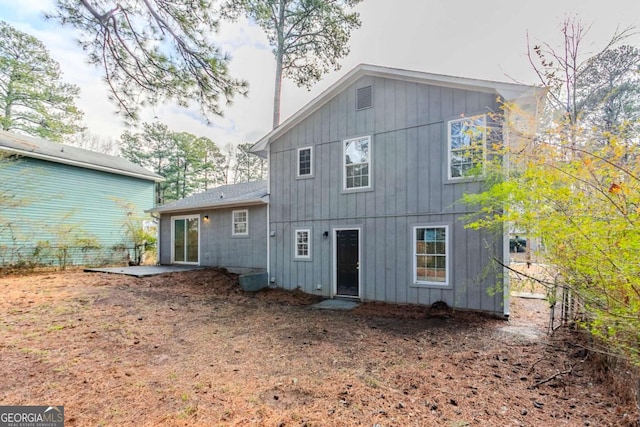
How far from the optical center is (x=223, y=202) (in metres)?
10.1

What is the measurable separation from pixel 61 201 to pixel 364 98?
42.6 ft

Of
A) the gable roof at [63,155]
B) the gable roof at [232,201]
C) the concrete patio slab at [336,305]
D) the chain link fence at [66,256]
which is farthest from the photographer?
the gable roof at [63,155]

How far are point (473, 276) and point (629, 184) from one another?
4.23m

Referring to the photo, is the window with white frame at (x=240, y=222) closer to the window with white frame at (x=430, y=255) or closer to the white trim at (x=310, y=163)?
the white trim at (x=310, y=163)

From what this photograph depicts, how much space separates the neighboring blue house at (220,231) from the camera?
9.81 meters

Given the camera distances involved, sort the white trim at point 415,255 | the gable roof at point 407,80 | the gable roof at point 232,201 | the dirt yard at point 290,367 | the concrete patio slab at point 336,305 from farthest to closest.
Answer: the gable roof at point 232,201
the concrete patio slab at point 336,305
the white trim at point 415,255
the gable roof at point 407,80
the dirt yard at point 290,367

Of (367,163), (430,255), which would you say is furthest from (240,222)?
(430,255)

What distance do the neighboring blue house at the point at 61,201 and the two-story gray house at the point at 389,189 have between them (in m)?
9.04

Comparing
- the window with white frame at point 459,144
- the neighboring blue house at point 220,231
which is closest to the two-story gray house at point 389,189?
the window with white frame at point 459,144

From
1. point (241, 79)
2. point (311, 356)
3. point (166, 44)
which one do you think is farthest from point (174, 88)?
point (311, 356)

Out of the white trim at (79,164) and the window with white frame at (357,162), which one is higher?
the white trim at (79,164)

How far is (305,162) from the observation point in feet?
29.1

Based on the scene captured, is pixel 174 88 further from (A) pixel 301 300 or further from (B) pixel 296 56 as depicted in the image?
(B) pixel 296 56

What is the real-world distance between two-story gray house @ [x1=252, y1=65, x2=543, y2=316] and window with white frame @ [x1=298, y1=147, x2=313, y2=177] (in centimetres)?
3
